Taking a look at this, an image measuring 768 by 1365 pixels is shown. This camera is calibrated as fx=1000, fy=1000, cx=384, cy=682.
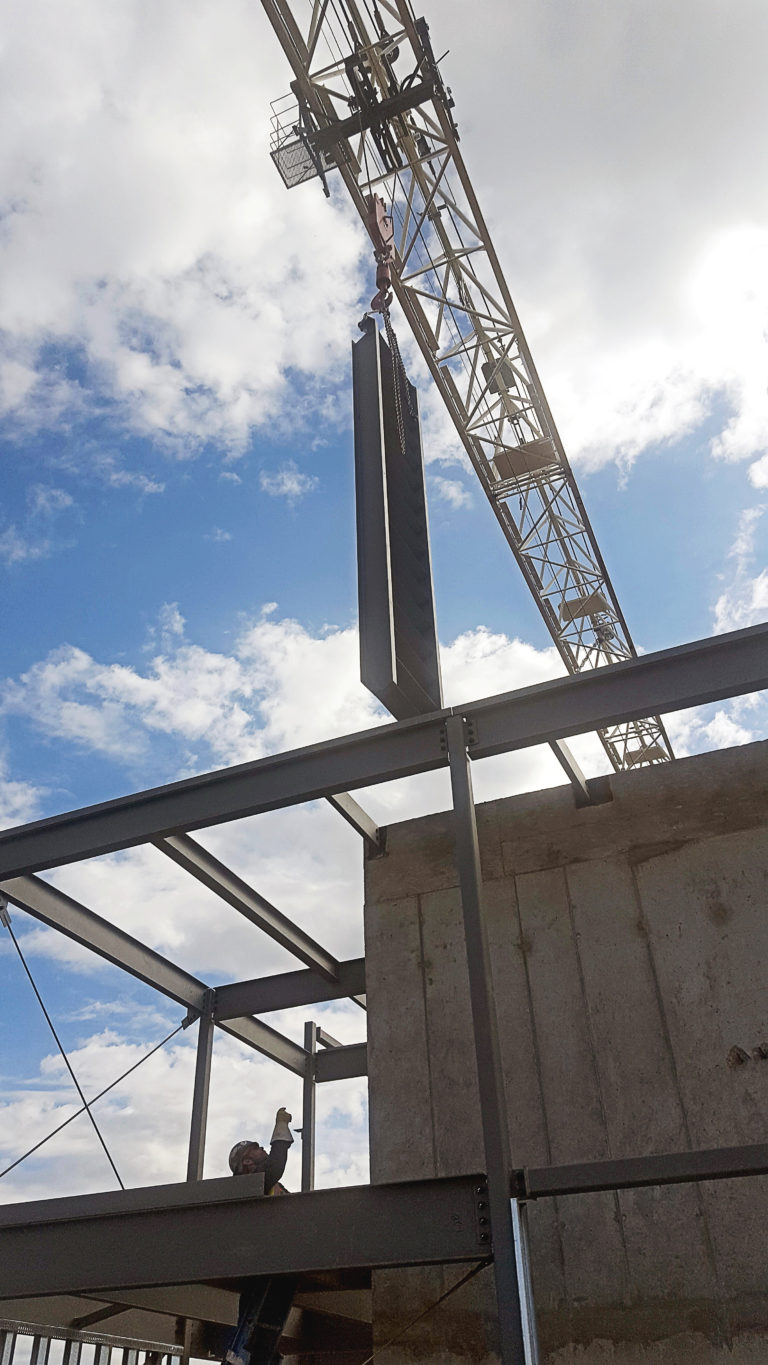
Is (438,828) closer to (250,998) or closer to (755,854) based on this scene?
(755,854)

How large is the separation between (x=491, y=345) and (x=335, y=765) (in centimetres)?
1422

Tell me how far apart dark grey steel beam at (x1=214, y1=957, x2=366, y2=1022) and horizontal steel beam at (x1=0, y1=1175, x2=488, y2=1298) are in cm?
617

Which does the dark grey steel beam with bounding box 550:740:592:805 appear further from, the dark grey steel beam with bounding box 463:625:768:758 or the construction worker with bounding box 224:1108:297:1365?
the construction worker with bounding box 224:1108:297:1365

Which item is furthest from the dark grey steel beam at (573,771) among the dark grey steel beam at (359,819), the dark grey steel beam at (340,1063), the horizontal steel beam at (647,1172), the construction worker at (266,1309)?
the dark grey steel beam at (340,1063)

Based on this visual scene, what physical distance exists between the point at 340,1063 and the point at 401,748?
9.32 meters

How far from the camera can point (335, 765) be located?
868 cm

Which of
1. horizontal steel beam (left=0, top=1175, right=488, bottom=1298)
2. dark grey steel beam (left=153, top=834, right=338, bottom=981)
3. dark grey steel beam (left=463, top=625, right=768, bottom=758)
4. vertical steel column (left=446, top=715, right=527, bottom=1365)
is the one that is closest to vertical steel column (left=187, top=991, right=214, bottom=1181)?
dark grey steel beam (left=153, top=834, right=338, bottom=981)

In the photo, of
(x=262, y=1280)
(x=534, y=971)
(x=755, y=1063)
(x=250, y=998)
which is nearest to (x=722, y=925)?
(x=755, y=1063)

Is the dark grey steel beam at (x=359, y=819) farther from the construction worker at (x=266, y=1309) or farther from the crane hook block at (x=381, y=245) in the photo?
the crane hook block at (x=381, y=245)

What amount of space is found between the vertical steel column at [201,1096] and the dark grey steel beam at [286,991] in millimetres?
214

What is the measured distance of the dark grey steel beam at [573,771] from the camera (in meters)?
9.35

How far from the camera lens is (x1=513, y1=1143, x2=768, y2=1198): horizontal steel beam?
19.0 feet

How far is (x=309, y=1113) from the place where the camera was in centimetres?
1545

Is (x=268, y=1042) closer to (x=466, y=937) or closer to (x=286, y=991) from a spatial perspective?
(x=286, y=991)
